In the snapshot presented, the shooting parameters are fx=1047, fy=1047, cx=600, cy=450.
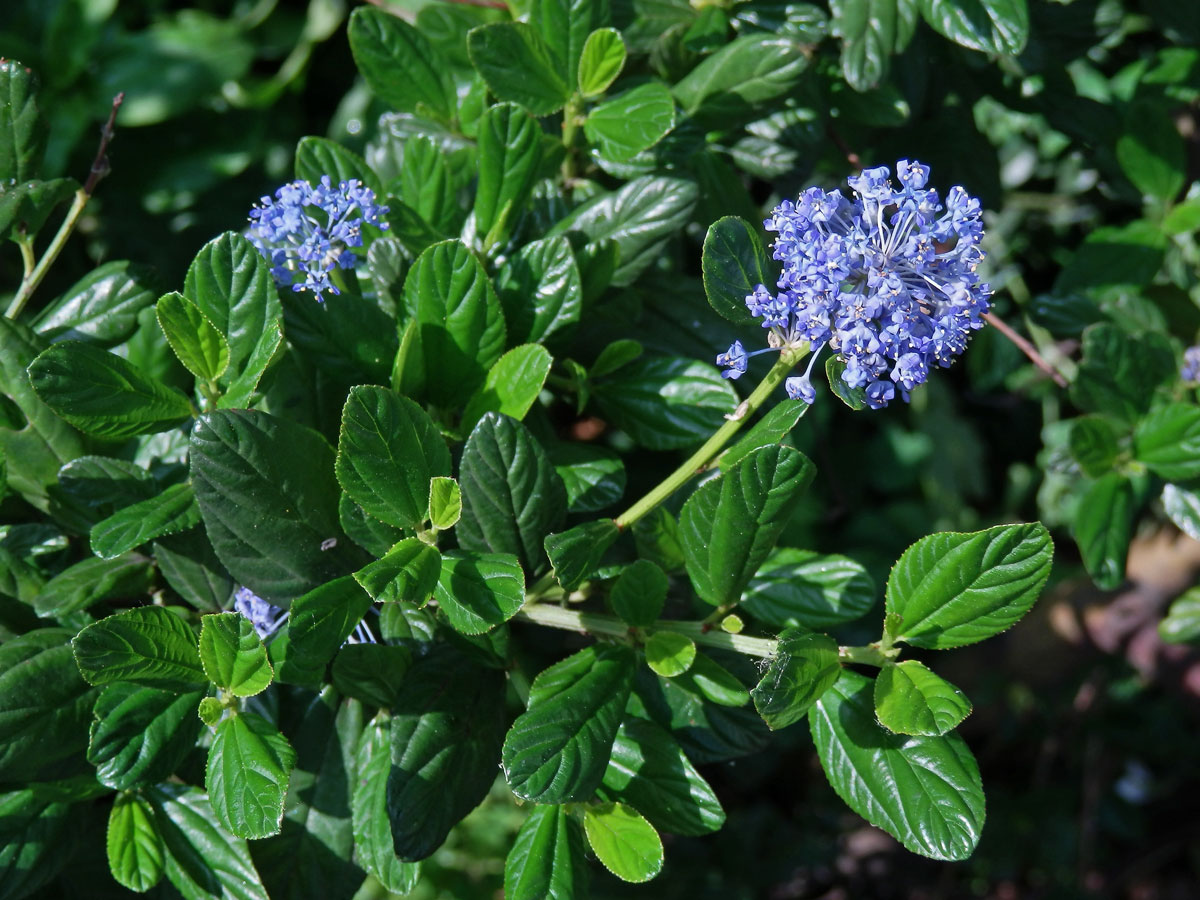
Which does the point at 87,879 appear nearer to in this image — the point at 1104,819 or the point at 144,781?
the point at 144,781

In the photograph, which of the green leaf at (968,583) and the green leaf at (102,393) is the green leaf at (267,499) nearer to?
the green leaf at (102,393)

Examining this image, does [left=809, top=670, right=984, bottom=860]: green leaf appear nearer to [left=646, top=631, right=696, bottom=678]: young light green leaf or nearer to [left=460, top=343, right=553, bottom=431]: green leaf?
[left=646, top=631, right=696, bottom=678]: young light green leaf

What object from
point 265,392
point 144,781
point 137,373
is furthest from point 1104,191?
point 144,781

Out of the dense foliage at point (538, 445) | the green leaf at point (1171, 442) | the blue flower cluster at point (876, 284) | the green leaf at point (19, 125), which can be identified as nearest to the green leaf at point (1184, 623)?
the dense foliage at point (538, 445)

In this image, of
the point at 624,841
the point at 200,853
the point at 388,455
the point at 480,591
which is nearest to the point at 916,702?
the point at 624,841

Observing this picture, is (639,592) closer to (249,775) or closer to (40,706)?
(249,775)

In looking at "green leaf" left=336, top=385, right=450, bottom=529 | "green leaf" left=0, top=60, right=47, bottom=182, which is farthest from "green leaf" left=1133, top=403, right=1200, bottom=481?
"green leaf" left=0, top=60, right=47, bottom=182
